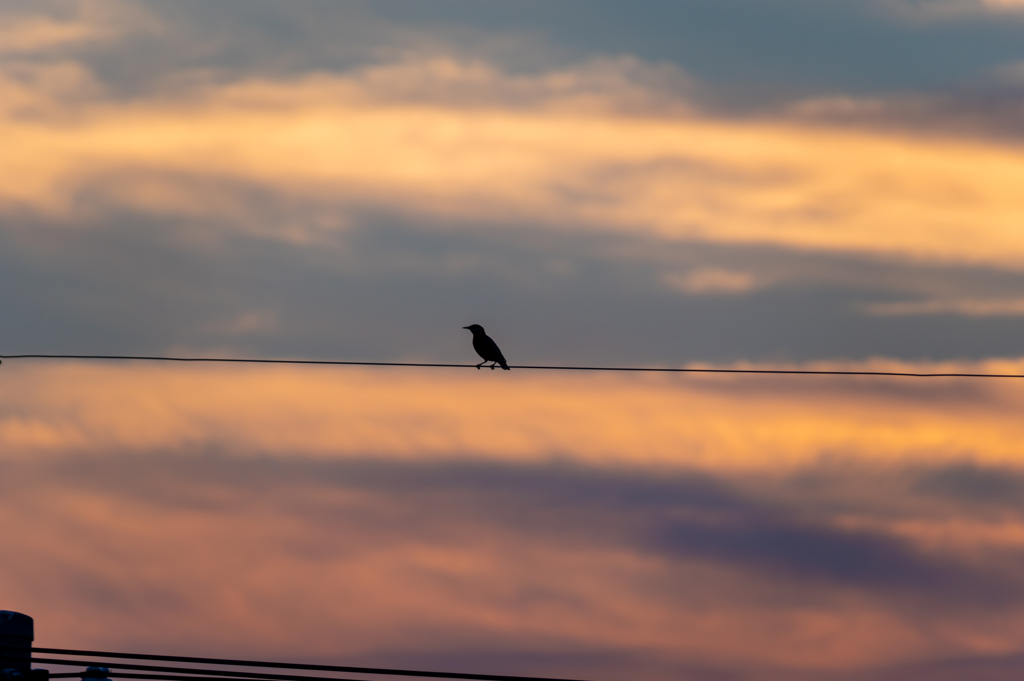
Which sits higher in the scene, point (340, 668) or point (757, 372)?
point (757, 372)

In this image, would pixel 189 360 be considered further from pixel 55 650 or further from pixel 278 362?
pixel 55 650

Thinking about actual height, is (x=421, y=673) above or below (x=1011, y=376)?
below

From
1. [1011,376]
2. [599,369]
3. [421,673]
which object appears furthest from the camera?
[1011,376]

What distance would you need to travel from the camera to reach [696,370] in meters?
17.7

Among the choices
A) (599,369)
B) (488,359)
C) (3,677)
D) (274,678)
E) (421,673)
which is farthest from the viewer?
(488,359)

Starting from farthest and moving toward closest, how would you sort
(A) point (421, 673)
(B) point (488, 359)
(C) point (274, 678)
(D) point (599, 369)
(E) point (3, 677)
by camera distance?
(B) point (488, 359)
(E) point (3, 677)
(D) point (599, 369)
(C) point (274, 678)
(A) point (421, 673)

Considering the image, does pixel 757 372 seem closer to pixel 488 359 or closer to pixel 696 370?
pixel 696 370

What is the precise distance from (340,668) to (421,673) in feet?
3.98

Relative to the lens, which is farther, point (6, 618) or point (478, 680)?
point (6, 618)

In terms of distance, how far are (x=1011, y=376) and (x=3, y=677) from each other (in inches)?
660

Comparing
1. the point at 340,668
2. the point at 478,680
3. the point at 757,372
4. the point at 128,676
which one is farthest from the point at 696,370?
the point at 128,676

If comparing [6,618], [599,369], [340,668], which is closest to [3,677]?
[6,618]

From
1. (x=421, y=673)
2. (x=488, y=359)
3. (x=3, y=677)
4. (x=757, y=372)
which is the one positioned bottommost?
(x=421, y=673)

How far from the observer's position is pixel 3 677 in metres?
20.9
